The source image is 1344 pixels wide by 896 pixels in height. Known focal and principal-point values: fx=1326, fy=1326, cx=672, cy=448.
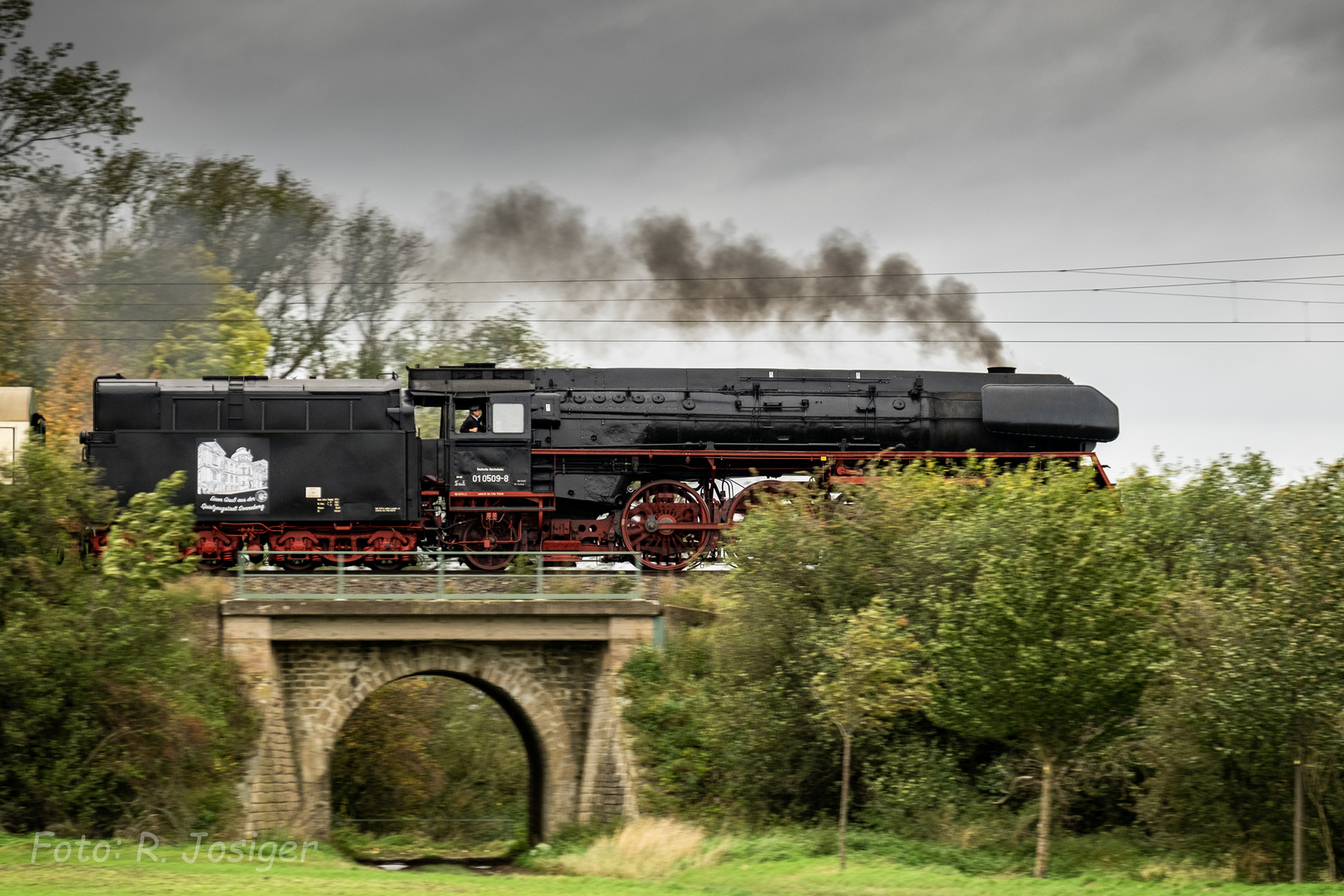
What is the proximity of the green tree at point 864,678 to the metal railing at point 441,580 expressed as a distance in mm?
4760

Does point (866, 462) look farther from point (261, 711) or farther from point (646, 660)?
point (261, 711)

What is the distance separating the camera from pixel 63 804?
821 inches

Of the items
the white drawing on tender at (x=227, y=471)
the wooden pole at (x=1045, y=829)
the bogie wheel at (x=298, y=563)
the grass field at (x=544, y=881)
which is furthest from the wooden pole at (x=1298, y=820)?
the white drawing on tender at (x=227, y=471)

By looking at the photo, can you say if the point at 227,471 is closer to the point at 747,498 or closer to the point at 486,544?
the point at 486,544

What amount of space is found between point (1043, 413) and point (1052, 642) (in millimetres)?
8134

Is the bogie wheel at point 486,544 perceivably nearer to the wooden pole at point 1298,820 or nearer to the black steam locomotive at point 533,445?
the black steam locomotive at point 533,445

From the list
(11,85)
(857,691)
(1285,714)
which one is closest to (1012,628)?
(857,691)

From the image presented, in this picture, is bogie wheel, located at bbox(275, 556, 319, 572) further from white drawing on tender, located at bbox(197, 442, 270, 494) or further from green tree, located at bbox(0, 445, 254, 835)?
green tree, located at bbox(0, 445, 254, 835)

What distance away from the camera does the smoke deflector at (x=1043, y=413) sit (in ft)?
88.9

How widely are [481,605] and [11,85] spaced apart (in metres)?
26.9

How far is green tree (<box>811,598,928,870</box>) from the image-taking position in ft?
68.8

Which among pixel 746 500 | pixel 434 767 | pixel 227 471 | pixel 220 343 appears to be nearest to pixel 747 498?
pixel 746 500

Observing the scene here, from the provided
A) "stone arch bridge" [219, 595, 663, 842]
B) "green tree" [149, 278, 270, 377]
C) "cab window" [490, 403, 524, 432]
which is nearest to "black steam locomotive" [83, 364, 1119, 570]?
"cab window" [490, 403, 524, 432]

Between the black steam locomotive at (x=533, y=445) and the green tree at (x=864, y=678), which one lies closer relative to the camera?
the green tree at (x=864, y=678)
